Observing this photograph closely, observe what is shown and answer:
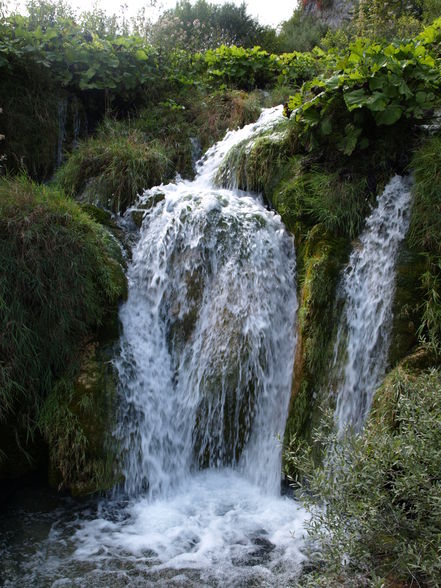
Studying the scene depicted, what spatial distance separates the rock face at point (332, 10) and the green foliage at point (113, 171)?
28.6 feet

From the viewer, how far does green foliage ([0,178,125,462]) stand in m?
4.09

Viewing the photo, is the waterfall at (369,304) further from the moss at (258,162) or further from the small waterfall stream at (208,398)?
the moss at (258,162)

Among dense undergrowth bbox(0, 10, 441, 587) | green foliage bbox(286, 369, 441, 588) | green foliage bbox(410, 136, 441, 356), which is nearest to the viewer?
green foliage bbox(286, 369, 441, 588)

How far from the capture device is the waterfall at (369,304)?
4105mm

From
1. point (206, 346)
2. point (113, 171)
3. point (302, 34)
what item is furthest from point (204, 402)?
point (302, 34)

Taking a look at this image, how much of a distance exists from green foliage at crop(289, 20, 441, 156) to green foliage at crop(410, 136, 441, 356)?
0.44 meters

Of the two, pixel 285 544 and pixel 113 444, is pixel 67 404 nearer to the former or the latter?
pixel 113 444

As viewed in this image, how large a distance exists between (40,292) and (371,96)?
11.8 feet

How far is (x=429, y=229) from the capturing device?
4184 millimetres

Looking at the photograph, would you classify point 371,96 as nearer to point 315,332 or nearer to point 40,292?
point 315,332

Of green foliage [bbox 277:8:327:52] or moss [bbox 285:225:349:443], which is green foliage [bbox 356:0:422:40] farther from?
moss [bbox 285:225:349:443]

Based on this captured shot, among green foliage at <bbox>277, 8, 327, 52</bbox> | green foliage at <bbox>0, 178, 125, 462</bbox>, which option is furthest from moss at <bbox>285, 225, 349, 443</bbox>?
green foliage at <bbox>277, 8, 327, 52</bbox>

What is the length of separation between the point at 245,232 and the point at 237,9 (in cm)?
1013

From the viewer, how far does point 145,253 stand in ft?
17.8
